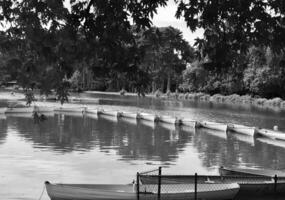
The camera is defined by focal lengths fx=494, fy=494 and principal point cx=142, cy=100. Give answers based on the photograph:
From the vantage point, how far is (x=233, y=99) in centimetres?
9650

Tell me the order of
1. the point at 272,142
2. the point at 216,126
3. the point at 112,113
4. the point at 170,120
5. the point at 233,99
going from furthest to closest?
1. the point at 233,99
2. the point at 112,113
3. the point at 170,120
4. the point at 216,126
5. the point at 272,142

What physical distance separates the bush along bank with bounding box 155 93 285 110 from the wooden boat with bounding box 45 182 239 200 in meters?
65.3

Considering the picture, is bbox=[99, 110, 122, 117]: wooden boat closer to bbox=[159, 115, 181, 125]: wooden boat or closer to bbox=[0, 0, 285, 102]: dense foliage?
bbox=[159, 115, 181, 125]: wooden boat

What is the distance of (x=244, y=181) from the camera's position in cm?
1859

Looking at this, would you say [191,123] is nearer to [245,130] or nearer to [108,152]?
[245,130]

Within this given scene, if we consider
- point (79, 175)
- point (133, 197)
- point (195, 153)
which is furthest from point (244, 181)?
point (195, 153)

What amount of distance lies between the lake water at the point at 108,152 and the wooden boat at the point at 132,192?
289 cm

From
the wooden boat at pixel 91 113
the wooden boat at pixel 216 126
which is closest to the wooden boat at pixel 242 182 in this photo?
the wooden boat at pixel 216 126

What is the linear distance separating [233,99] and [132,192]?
82.3 metres

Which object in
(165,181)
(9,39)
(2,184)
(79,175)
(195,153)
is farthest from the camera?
(195,153)

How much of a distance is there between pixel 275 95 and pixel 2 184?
78.3 m

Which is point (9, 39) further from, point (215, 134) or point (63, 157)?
point (215, 134)

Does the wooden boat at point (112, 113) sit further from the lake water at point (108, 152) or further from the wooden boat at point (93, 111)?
the lake water at point (108, 152)

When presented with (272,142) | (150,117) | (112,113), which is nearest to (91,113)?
(112,113)
